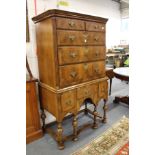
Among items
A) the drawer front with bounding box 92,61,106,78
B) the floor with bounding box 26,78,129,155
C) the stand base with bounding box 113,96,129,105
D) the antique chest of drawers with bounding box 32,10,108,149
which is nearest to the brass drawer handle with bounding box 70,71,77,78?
the antique chest of drawers with bounding box 32,10,108,149

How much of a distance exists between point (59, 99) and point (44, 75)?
0.43 m

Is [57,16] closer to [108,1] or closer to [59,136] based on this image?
[59,136]

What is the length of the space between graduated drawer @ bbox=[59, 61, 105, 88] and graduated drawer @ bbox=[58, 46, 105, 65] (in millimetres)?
→ 63

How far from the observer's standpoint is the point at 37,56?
6.96 ft

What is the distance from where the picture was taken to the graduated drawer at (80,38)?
1.64 metres

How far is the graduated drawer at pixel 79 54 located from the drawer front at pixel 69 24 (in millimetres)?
227

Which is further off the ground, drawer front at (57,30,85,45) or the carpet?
drawer front at (57,30,85,45)

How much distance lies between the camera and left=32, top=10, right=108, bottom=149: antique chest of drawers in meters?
1.64

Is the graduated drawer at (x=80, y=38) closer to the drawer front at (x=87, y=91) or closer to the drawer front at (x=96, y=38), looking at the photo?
the drawer front at (x=96, y=38)

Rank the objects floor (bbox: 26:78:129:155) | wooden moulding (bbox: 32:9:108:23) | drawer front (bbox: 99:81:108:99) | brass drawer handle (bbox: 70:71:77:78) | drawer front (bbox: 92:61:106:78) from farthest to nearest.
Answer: drawer front (bbox: 99:81:108:99), drawer front (bbox: 92:61:106:78), floor (bbox: 26:78:129:155), brass drawer handle (bbox: 70:71:77:78), wooden moulding (bbox: 32:9:108:23)

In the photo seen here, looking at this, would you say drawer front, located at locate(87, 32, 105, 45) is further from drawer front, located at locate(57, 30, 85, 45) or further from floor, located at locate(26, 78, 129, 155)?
floor, located at locate(26, 78, 129, 155)

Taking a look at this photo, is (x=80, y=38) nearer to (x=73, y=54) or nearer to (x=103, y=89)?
(x=73, y=54)
